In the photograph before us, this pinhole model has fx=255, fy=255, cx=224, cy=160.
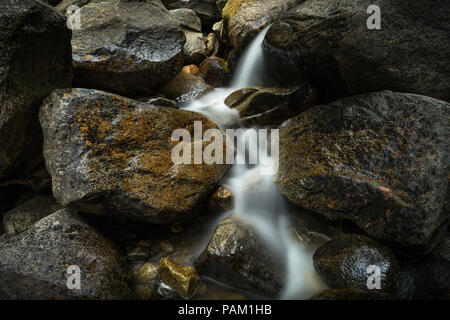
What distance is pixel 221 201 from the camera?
10.9ft

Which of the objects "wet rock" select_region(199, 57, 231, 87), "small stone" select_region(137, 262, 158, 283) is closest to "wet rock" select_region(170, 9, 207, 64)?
"wet rock" select_region(199, 57, 231, 87)

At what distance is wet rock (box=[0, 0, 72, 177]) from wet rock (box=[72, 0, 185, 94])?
0.82 m

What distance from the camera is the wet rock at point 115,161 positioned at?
8.61 feet

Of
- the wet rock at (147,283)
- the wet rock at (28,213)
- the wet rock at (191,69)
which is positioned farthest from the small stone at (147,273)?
the wet rock at (191,69)

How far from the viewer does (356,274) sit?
2385mm

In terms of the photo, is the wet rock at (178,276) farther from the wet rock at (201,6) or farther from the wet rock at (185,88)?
the wet rock at (201,6)

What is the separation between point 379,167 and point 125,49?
410cm

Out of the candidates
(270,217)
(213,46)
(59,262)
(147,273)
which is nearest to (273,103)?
(270,217)

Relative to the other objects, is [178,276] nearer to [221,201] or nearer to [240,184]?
[221,201]

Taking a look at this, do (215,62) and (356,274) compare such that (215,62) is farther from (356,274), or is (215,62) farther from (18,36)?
(356,274)

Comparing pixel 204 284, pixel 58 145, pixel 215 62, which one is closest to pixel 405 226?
pixel 204 284

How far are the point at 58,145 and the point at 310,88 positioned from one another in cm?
370

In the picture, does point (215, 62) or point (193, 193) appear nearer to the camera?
point (193, 193)

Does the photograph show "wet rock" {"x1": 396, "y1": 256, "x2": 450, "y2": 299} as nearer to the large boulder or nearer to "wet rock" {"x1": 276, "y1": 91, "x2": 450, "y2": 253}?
"wet rock" {"x1": 276, "y1": 91, "x2": 450, "y2": 253}
